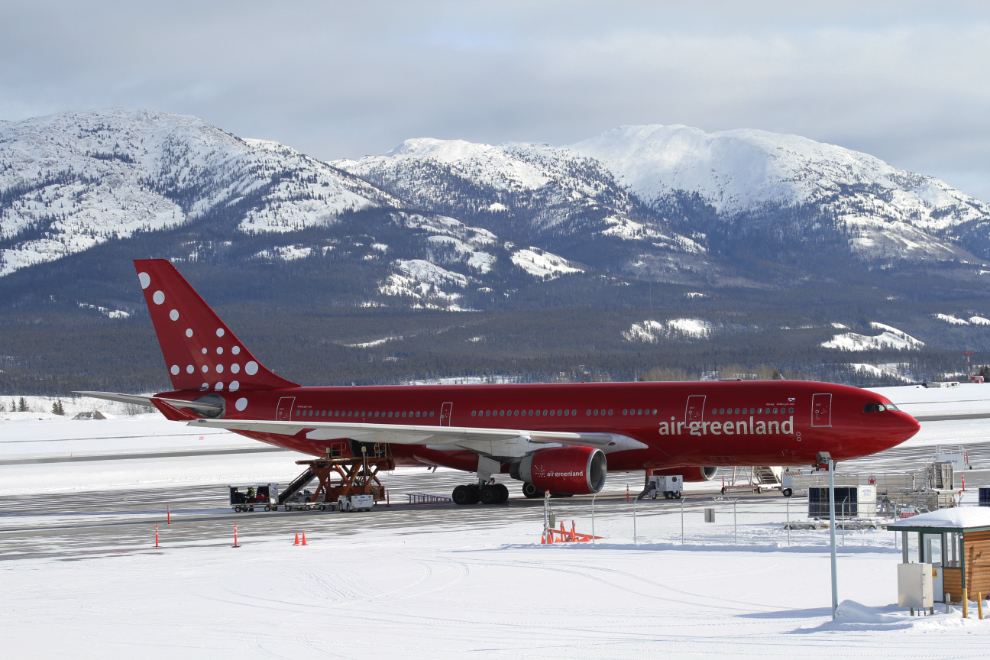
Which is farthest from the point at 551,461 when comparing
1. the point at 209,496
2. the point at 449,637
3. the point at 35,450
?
the point at 35,450

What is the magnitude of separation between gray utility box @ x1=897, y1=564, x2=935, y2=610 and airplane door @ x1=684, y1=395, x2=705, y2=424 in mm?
20279

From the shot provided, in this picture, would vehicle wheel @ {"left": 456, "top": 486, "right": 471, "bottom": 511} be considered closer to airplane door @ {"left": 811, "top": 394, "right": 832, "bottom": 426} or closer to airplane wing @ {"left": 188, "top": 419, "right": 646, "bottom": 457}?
airplane wing @ {"left": 188, "top": 419, "right": 646, "bottom": 457}

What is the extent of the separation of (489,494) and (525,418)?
3046 mm

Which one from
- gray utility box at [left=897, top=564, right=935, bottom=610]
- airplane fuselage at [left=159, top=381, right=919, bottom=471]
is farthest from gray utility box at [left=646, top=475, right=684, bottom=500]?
gray utility box at [left=897, top=564, right=935, bottom=610]

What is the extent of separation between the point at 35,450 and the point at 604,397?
59.8 m

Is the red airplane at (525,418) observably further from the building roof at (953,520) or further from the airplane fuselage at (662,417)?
the building roof at (953,520)

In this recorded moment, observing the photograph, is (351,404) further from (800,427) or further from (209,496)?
(800,427)

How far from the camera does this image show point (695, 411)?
38750mm

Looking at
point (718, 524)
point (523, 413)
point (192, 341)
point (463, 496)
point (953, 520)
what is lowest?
point (718, 524)

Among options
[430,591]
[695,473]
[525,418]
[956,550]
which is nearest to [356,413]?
[525,418]

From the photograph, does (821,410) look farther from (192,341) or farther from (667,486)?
(192,341)

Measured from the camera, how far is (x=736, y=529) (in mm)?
29234

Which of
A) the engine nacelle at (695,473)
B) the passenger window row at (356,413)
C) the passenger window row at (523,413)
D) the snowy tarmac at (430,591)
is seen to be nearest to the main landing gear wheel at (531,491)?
the snowy tarmac at (430,591)

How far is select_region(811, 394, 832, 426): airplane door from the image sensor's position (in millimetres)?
37625
